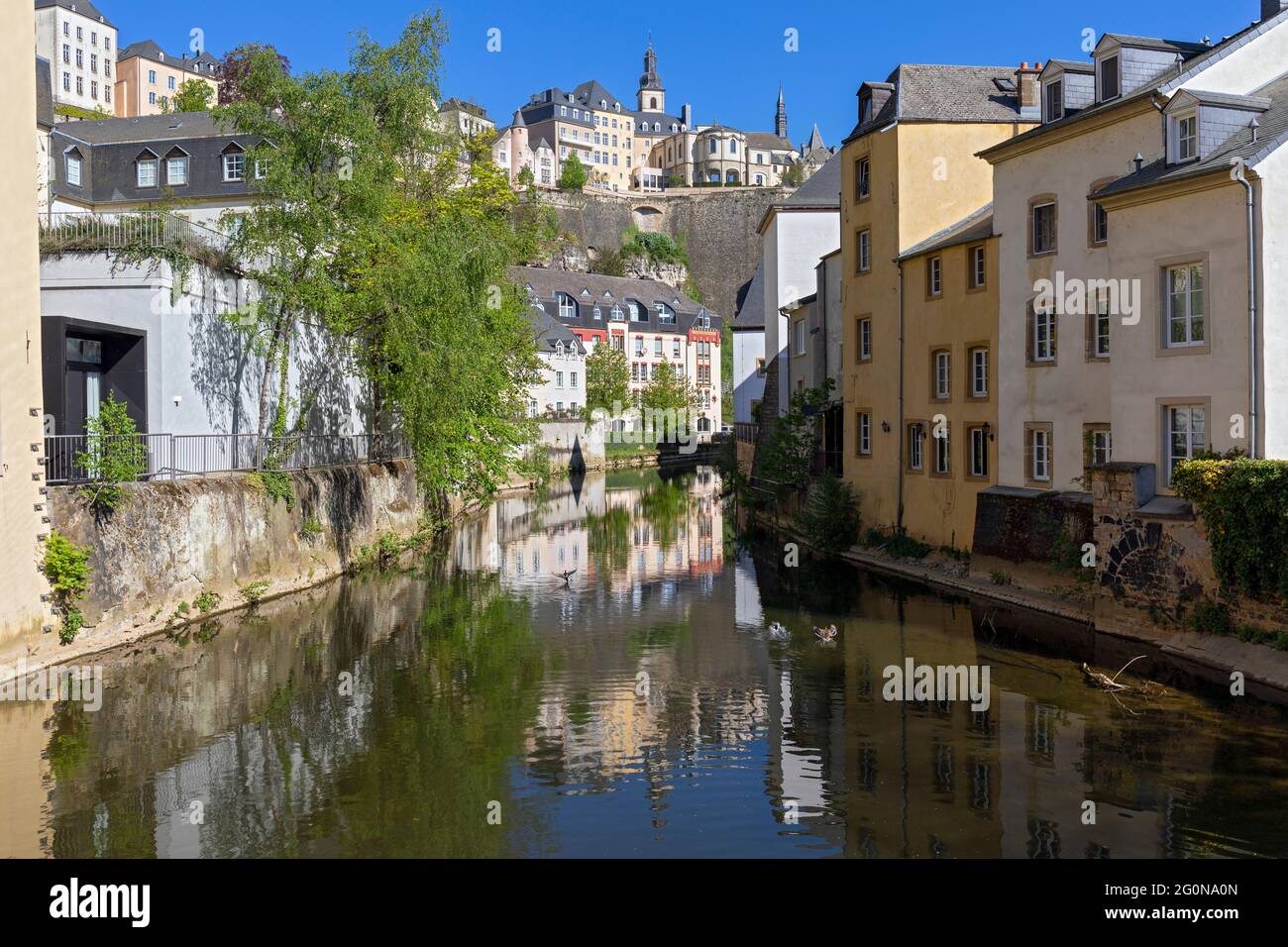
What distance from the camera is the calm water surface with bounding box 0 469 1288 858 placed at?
453 inches

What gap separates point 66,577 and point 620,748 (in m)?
9.52

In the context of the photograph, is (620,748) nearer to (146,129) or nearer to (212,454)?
(212,454)

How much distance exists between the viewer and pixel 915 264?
30.9 m

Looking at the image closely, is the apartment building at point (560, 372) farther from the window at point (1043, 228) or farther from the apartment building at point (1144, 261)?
the window at point (1043, 228)

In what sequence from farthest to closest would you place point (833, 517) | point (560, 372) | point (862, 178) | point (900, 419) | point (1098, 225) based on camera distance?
point (560, 372), point (862, 178), point (833, 517), point (900, 419), point (1098, 225)

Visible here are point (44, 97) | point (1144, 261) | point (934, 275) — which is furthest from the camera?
point (44, 97)

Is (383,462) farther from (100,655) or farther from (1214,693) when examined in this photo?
(1214,693)

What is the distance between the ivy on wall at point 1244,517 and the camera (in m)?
17.0

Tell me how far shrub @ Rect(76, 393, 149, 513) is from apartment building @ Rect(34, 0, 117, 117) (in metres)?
87.0

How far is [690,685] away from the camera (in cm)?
1798

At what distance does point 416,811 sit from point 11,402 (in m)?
9.80

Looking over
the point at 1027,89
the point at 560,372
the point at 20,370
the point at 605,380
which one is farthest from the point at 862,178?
the point at 605,380

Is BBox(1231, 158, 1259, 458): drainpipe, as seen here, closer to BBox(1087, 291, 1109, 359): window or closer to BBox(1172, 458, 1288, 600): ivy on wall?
BBox(1172, 458, 1288, 600): ivy on wall
